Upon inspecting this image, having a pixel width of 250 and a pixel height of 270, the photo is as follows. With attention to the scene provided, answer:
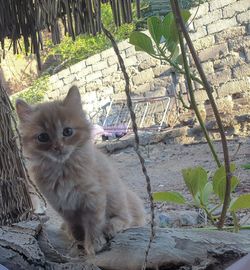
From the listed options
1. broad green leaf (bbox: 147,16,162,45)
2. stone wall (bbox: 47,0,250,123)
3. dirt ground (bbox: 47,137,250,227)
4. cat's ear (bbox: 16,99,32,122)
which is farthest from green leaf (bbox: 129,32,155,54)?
stone wall (bbox: 47,0,250,123)

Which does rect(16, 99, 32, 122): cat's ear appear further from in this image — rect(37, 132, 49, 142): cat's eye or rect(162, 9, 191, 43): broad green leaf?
rect(162, 9, 191, 43): broad green leaf

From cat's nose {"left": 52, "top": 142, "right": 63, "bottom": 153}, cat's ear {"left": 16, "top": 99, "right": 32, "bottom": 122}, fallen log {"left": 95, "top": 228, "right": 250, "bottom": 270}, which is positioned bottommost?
fallen log {"left": 95, "top": 228, "right": 250, "bottom": 270}

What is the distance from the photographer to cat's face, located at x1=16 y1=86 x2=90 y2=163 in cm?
115

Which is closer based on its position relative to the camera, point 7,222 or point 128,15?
point 128,15

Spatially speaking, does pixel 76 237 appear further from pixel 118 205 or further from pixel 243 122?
pixel 243 122

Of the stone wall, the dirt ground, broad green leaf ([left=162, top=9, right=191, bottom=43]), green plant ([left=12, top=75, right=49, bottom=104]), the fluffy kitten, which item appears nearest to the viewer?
broad green leaf ([left=162, top=9, right=191, bottom=43])

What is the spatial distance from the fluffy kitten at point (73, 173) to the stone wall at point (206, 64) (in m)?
2.98

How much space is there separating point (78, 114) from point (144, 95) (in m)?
4.58

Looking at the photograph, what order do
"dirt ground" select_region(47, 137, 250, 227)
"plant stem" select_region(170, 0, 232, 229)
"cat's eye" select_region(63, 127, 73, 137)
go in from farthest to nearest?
"dirt ground" select_region(47, 137, 250, 227), "cat's eye" select_region(63, 127, 73, 137), "plant stem" select_region(170, 0, 232, 229)

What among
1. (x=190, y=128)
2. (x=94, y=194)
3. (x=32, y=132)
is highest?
(x=32, y=132)

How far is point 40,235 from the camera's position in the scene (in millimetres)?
969

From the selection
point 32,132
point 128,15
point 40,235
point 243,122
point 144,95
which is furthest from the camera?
point 144,95

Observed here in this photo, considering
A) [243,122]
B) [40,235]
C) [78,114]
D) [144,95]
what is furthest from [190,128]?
[40,235]

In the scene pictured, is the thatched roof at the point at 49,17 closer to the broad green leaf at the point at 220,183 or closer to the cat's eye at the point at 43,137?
the cat's eye at the point at 43,137
